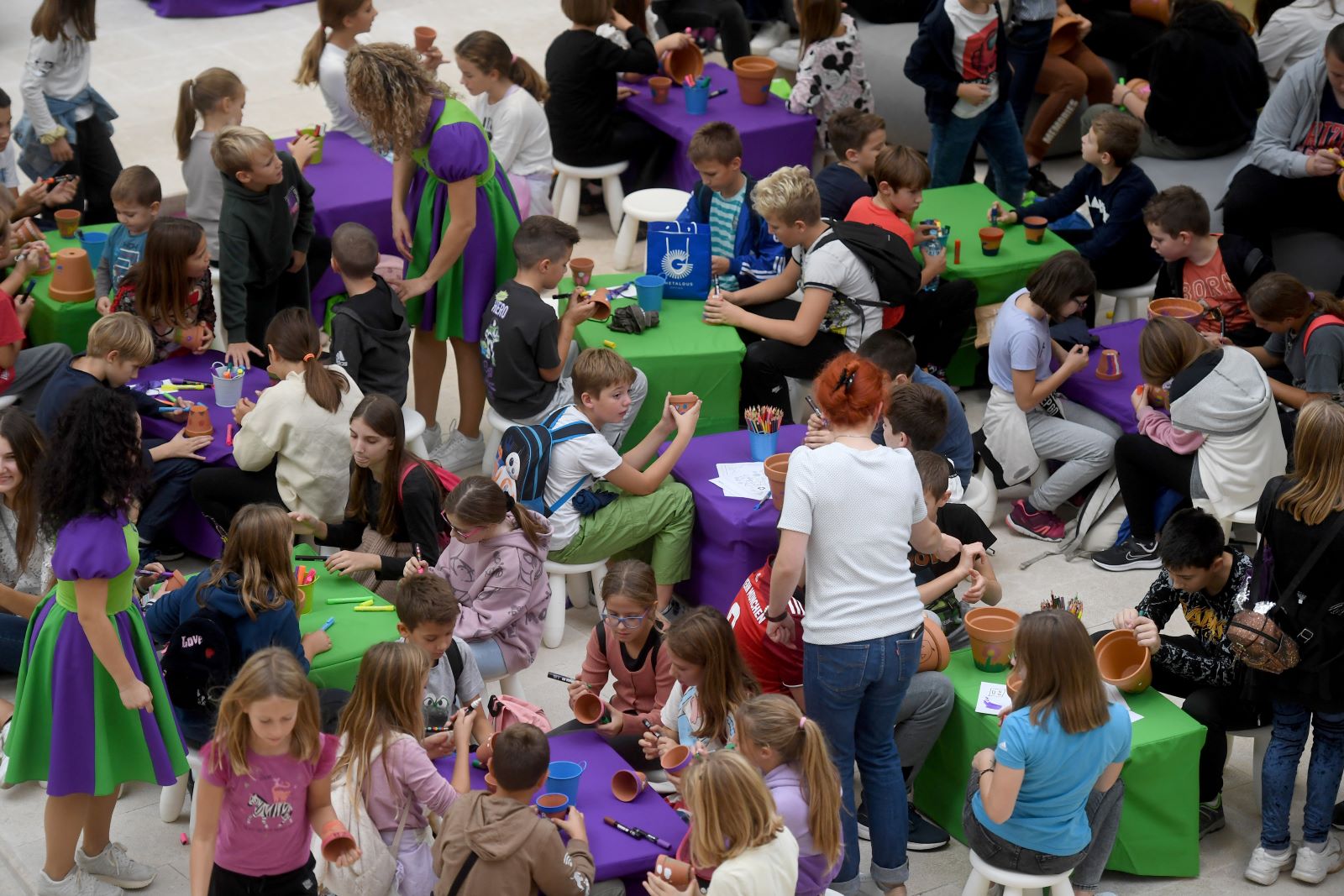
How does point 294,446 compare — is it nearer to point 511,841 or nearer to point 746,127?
point 511,841

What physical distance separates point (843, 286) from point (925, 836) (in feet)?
7.80

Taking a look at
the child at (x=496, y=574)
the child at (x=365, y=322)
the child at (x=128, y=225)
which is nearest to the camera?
the child at (x=496, y=574)

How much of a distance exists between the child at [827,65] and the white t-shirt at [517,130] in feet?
4.69

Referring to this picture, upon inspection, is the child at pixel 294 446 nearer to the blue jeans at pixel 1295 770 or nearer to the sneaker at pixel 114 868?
the sneaker at pixel 114 868

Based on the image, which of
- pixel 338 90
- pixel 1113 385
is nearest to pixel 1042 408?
pixel 1113 385

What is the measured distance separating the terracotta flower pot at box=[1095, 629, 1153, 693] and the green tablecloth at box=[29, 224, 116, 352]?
432cm

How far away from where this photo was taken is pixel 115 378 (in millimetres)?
6066

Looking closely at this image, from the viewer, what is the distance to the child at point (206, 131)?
283 inches

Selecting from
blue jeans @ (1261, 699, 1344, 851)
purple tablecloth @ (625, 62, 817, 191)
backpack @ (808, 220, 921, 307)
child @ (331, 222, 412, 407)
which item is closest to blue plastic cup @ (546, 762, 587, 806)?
blue jeans @ (1261, 699, 1344, 851)

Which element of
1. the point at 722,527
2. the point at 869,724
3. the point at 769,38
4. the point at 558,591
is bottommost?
the point at 558,591

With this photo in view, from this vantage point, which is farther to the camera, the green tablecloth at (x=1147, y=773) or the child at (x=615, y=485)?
the child at (x=615, y=485)

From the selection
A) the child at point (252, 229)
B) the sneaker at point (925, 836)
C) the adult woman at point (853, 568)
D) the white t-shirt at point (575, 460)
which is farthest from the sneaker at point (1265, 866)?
the child at point (252, 229)

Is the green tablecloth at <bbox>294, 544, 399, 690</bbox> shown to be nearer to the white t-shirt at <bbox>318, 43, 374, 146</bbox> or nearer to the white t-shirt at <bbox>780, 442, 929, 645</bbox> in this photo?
the white t-shirt at <bbox>780, 442, 929, 645</bbox>

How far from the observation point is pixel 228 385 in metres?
6.37
